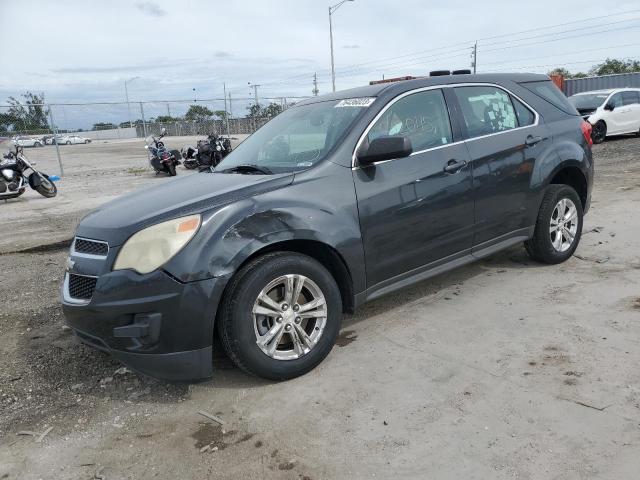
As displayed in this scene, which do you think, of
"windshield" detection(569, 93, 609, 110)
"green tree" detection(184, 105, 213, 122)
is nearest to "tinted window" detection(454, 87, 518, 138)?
"windshield" detection(569, 93, 609, 110)

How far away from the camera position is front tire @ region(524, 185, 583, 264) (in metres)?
4.84

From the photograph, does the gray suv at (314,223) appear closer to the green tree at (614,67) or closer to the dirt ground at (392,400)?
the dirt ground at (392,400)

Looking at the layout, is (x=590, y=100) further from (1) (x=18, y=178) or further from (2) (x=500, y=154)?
(1) (x=18, y=178)

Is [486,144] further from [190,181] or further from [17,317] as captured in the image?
[17,317]

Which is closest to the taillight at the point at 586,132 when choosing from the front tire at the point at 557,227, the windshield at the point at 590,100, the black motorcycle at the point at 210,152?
the front tire at the point at 557,227

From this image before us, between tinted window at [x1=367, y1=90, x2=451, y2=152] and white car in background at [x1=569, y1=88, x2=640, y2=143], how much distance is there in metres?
14.2

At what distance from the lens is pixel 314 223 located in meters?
3.31

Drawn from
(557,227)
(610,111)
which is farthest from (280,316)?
(610,111)

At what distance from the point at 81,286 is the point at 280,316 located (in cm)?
116

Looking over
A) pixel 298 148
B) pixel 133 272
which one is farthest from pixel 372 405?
pixel 298 148

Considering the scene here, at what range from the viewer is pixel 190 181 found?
3.88m

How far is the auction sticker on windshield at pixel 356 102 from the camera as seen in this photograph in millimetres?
3861

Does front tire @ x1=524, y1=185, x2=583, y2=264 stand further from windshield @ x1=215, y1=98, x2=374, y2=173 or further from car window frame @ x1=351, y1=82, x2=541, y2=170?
windshield @ x1=215, y1=98, x2=374, y2=173

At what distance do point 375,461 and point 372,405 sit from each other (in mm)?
474
